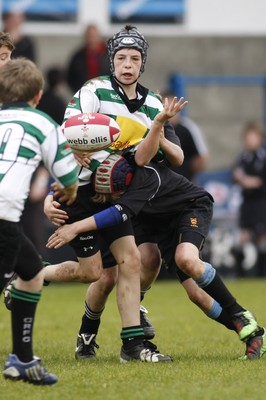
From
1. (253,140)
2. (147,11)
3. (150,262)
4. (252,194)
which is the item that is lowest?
(252,194)

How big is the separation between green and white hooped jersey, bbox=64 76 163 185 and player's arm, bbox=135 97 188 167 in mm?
128

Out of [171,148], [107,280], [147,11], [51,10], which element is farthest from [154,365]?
[147,11]

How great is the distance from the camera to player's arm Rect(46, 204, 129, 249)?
6.58 metres

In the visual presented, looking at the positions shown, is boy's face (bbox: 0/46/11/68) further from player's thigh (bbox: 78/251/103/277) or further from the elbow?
player's thigh (bbox: 78/251/103/277)

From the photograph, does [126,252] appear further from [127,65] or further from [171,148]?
[127,65]

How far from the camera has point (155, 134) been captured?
653 centimetres

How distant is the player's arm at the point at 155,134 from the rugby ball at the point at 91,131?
0.67 feet

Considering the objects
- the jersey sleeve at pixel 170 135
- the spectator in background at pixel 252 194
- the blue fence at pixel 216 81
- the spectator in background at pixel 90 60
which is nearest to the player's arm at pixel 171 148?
the jersey sleeve at pixel 170 135

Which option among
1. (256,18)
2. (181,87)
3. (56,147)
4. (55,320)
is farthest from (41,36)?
(56,147)

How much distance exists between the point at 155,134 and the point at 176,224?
78cm

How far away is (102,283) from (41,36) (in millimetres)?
9671

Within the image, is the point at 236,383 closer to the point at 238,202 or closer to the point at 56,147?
the point at 56,147

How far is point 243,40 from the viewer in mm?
17453

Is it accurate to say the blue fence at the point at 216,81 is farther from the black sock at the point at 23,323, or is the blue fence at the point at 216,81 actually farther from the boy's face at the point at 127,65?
the black sock at the point at 23,323
